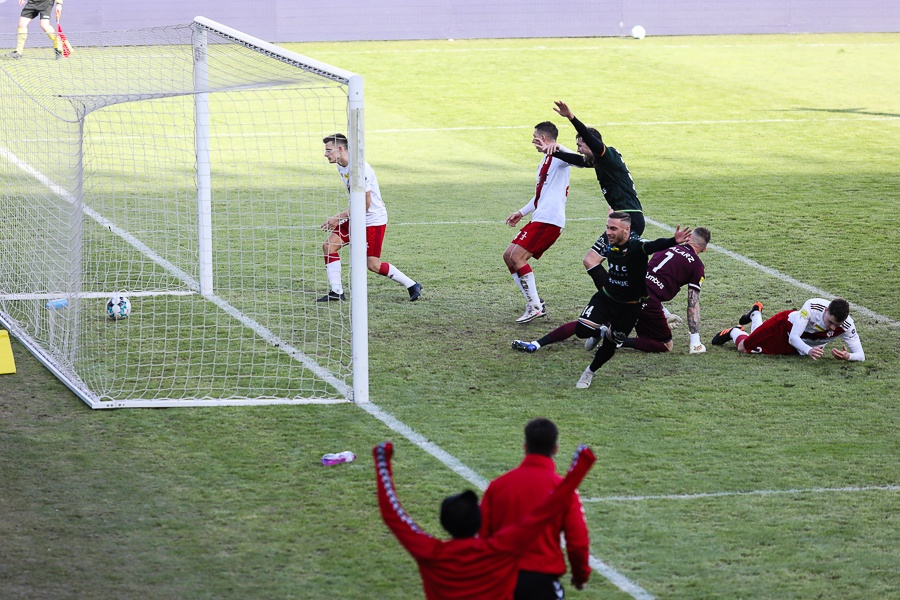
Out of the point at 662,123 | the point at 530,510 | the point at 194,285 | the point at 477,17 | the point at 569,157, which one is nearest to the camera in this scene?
the point at 530,510

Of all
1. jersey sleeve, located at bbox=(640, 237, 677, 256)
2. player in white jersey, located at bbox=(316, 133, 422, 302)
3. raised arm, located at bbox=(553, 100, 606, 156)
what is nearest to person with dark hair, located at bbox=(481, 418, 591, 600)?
jersey sleeve, located at bbox=(640, 237, 677, 256)

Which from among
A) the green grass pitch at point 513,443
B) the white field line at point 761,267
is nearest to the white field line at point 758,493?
the green grass pitch at point 513,443

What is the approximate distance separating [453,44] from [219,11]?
6.48m

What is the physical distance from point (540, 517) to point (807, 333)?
600cm

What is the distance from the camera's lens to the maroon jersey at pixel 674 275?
10.2 metres

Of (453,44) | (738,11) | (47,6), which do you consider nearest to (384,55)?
(453,44)

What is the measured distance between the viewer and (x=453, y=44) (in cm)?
3262

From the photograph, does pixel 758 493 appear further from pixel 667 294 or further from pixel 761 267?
pixel 761 267

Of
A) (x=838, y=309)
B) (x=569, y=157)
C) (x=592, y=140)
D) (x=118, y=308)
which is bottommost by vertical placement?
(x=118, y=308)

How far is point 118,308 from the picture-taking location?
10734 millimetres

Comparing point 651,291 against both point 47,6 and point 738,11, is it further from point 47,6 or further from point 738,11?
point 738,11

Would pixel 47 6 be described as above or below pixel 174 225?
above

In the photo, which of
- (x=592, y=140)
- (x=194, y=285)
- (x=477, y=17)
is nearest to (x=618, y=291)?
(x=592, y=140)

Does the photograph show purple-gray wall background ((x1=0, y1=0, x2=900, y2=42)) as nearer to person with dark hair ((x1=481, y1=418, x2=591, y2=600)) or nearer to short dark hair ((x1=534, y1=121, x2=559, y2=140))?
short dark hair ((x1=534, y1=121, x2=559, y2=140))
